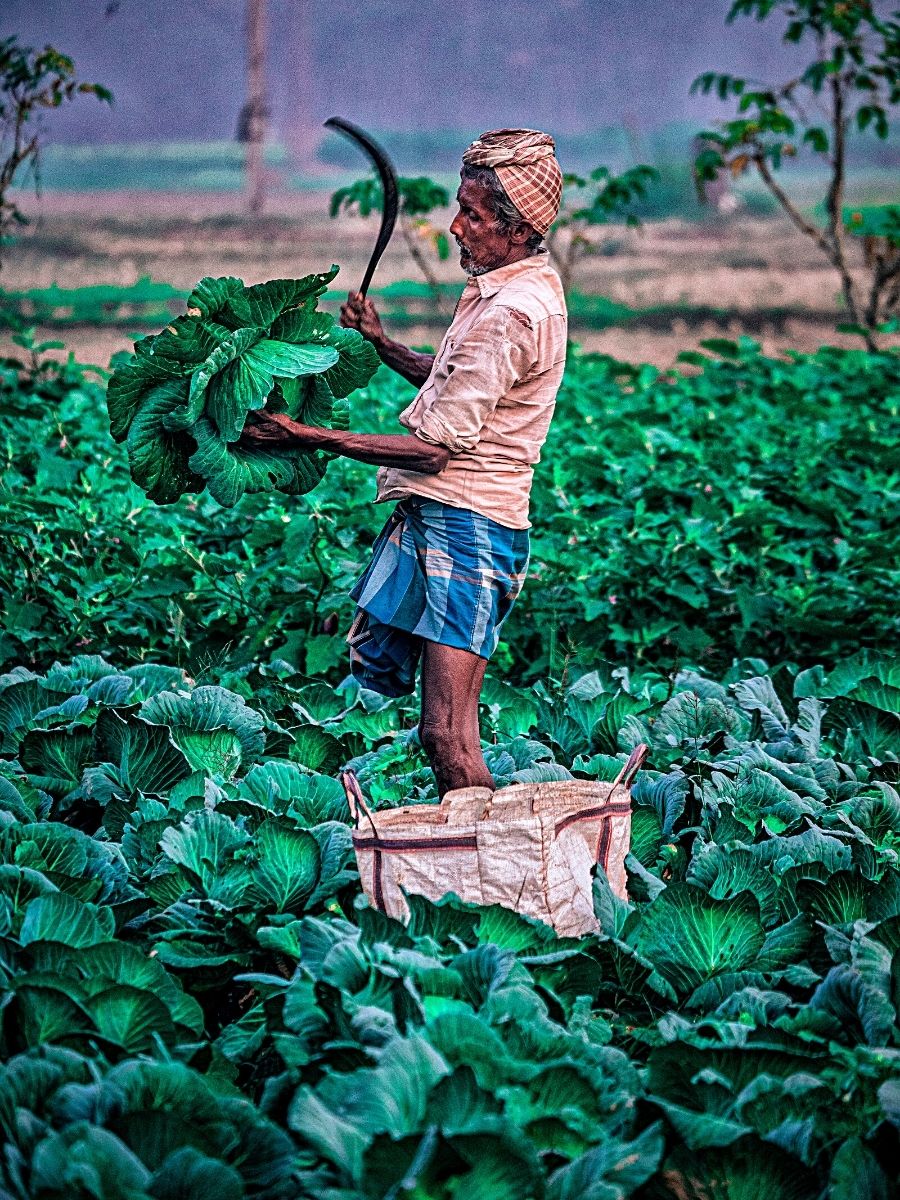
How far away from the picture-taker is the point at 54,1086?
1881 millimetres

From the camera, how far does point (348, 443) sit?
2.48m

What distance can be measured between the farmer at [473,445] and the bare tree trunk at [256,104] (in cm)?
614

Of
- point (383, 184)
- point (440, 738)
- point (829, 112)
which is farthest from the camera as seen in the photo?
point (829, 112)

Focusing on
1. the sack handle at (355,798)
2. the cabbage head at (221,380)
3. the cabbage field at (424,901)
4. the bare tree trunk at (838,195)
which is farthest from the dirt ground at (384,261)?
the sack handle at (355,798)

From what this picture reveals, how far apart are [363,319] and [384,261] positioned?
6.20m

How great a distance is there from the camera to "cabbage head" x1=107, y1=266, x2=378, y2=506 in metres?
2.47

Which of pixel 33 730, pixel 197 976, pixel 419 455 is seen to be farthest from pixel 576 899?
pixel 33 730

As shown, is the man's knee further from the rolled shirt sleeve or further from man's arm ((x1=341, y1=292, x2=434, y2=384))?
man's arm ((x1=341, y1=292, x2=434, y2=384))

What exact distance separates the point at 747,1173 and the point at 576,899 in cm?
64

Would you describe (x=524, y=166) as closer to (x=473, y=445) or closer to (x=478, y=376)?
(x=478, y=376)

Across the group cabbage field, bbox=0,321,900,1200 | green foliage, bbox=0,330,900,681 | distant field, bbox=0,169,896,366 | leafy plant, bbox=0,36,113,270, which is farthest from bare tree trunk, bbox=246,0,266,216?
cabbage field, bbox=0,321,900,1200

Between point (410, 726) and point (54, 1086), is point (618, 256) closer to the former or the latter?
point (410, 726)

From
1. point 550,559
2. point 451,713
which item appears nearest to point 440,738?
point 451,713

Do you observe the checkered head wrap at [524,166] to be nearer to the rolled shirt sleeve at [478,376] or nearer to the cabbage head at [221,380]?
the rolled shirt sleeve at [478,376]
